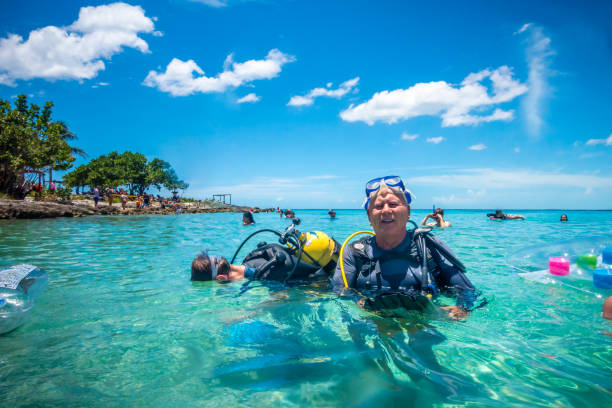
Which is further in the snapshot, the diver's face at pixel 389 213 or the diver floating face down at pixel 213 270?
the diver floating face down at pixel 213 270

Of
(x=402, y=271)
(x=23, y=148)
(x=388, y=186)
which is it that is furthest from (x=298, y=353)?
(x=23, y=148)

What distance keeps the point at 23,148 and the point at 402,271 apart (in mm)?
29062

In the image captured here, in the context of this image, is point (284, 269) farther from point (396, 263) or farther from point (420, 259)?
point (420, 259)

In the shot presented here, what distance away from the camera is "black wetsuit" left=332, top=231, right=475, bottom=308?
3133 millimetres

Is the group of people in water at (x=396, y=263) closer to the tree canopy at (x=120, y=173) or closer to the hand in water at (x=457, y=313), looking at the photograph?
the hand in water at (x=457, y=313)

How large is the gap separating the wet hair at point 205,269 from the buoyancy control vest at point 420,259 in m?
2.56

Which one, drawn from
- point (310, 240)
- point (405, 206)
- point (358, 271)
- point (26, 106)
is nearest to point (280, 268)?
point (310, 240)

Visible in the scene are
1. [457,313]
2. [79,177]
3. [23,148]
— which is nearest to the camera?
[457,313]

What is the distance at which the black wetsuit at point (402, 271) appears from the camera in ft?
10.3

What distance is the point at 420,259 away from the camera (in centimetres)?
321

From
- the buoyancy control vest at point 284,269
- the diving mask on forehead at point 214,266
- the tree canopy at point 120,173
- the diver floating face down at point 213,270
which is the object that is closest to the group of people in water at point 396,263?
the buoyancy control vest at point 284,269

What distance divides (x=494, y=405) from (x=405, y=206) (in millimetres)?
1967

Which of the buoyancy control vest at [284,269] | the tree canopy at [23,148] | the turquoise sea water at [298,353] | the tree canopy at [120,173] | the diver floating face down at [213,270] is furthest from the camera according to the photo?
the tree canopy at [120,173]

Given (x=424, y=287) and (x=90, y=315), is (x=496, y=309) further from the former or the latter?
(x=90, y=315)
